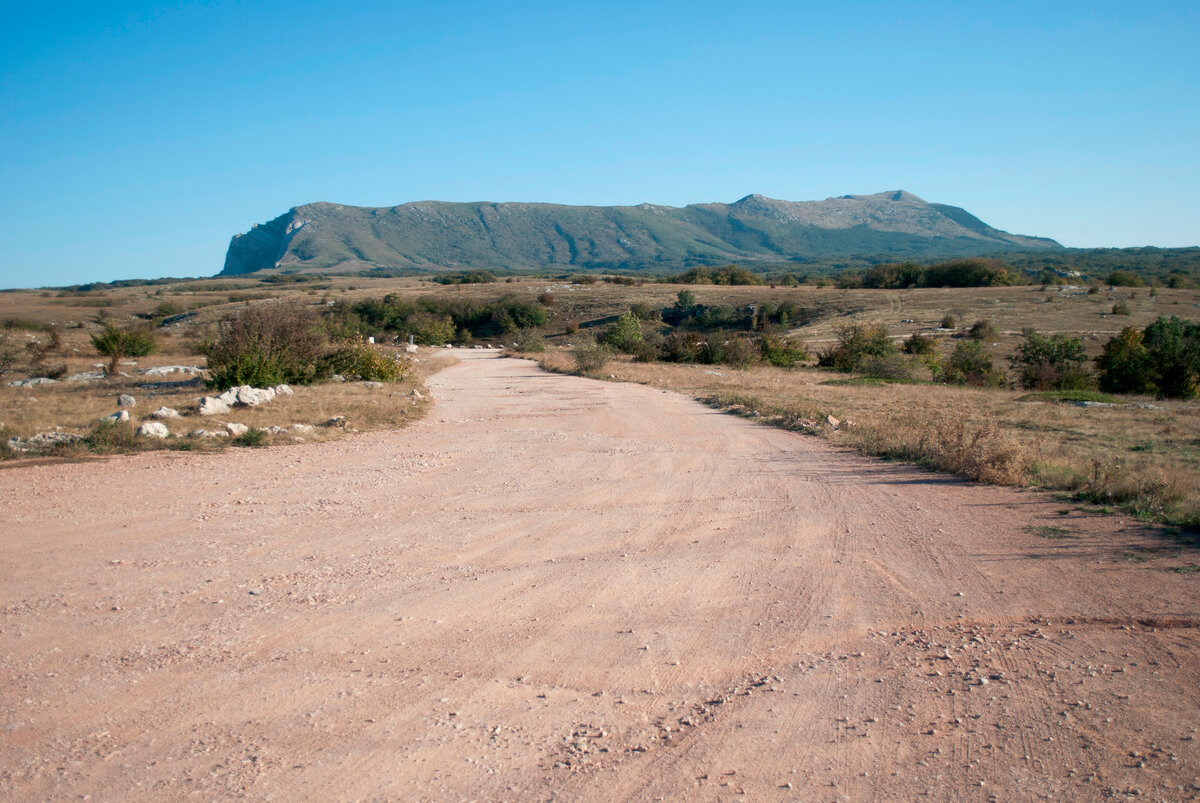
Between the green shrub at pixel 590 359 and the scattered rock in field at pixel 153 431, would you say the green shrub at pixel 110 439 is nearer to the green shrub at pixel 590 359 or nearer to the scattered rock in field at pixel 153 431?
the scattered rock in field at pixel 153 431

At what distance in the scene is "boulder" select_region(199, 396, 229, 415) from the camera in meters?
14.0

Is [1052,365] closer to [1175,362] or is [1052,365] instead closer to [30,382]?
[1175,362]

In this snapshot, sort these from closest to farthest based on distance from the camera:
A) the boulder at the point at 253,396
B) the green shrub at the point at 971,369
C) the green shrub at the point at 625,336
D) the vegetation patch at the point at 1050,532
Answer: the vegetation patch at the point at 1050,532, the boulder at the point at 253,396, the green shrub at the point at 971,369, the green shrub at the point at 625,336

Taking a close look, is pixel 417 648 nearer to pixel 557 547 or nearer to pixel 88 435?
pixel 557 547

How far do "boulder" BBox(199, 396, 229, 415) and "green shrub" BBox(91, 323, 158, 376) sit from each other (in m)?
14.2

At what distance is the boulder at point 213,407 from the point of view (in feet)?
46.0

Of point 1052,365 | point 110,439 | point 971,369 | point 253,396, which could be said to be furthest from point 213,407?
point 1052,365

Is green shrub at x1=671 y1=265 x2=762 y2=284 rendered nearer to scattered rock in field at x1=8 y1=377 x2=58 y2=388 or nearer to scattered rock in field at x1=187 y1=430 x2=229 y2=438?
scattered rock in field at x1=8 y1=377 x2=58 y2=388

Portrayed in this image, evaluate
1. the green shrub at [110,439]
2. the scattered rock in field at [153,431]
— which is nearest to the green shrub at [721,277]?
the scattered rock in field at [153,431]

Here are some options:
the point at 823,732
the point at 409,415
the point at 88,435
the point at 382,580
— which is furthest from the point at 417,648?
the point at 409,415

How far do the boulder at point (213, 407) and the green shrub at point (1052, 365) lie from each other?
30.2 m

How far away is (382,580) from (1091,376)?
33109 mm

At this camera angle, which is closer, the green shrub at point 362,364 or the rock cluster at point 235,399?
the rock cluster at point 235,399

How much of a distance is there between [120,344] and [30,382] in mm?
7140
